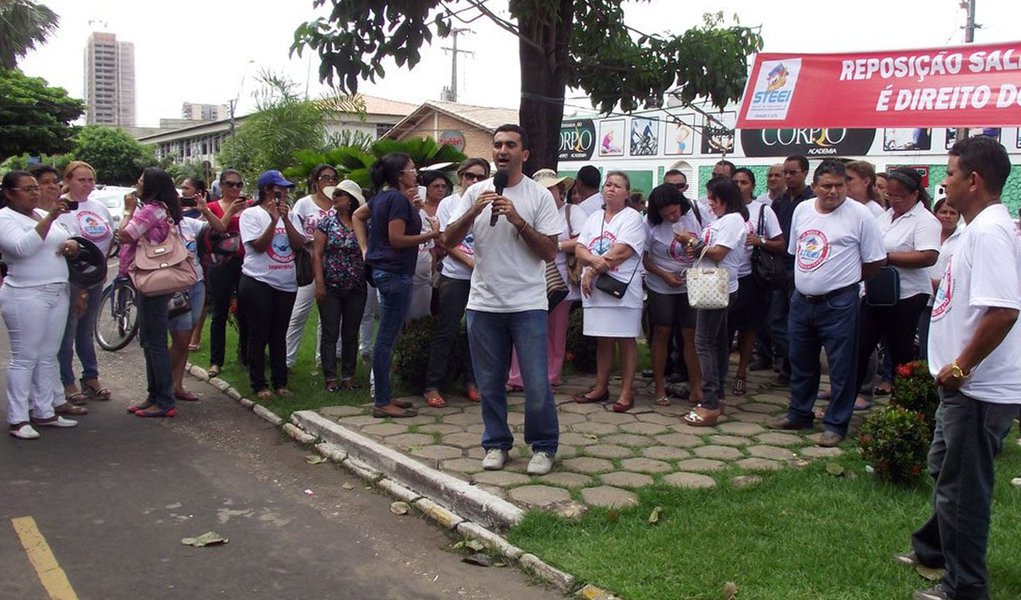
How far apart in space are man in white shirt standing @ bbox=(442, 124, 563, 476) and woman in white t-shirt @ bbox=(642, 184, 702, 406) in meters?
2.02

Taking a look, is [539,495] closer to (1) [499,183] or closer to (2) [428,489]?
(2) [428,489]

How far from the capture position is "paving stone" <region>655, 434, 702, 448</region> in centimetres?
641

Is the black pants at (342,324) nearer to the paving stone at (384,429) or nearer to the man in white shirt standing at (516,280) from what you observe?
the paving stone at (384,429)

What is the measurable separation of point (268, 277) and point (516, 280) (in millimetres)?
2889

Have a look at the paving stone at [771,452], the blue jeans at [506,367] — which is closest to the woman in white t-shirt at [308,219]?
the blue jeans at [506,367]

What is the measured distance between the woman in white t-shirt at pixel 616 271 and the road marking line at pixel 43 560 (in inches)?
160

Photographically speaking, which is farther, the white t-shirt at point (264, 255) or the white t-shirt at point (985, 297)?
the white t-shirt at point (264, 255)

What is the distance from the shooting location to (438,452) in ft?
20.2

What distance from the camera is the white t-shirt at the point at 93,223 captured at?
Result: 7.69 m

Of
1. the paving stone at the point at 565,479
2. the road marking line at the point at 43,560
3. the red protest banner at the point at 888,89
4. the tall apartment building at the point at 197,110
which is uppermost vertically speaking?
the tall apartment building at the point at 197,110

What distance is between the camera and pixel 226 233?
851 cm

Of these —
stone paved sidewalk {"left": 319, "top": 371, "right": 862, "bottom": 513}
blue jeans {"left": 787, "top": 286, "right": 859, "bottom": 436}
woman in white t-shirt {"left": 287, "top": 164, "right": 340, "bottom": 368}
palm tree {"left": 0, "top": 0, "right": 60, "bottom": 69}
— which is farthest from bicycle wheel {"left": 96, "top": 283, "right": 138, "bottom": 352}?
palm tree {"left": 0, "top": 0, "right": 60, "bottom": 69}

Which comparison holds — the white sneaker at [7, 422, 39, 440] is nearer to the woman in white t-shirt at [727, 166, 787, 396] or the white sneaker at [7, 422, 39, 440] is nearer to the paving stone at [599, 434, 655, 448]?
the paving stone at [599, 434, 655, 448]

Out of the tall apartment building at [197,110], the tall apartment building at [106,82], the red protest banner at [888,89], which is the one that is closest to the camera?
the red protest banner at [888,89]
